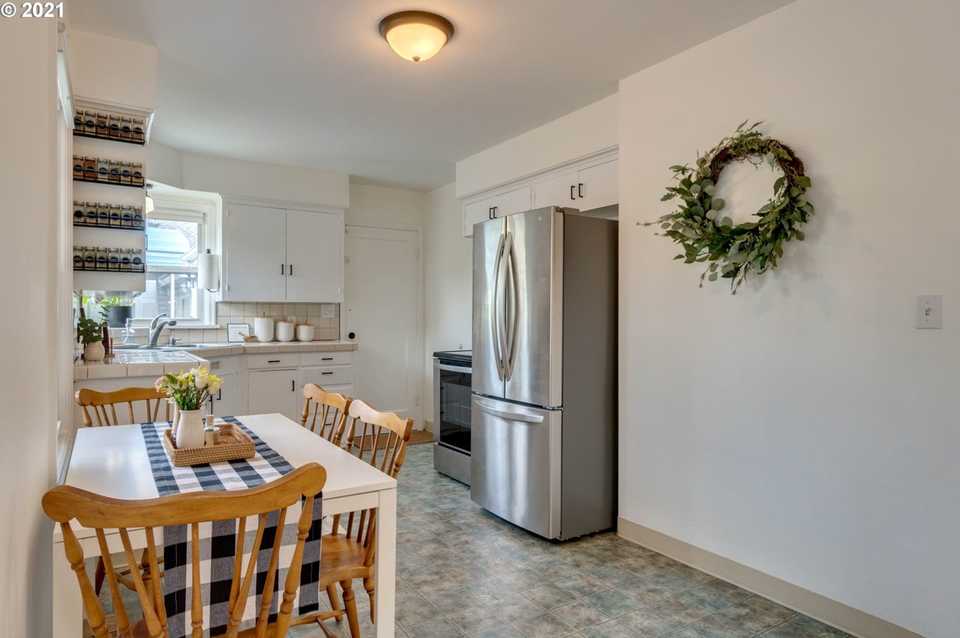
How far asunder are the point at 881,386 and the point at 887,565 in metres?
0.66

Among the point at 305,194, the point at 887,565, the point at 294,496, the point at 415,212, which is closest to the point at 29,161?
the point at 294,496

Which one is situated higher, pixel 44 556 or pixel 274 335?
pixel 274 335

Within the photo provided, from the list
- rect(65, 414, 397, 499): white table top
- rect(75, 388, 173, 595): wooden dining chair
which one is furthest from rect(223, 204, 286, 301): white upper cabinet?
rect(65, 414, 397, 499): white table top

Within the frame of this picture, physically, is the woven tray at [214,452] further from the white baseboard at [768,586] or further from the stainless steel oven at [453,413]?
the stainless steel oven at [453,413]

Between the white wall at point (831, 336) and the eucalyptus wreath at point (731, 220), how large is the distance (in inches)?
2.6

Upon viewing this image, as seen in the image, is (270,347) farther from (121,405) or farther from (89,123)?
(89,123)

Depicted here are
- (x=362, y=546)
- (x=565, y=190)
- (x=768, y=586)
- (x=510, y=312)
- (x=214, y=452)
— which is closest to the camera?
(x=214, y=452)

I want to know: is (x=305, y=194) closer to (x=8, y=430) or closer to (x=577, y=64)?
(x=577, y=64)

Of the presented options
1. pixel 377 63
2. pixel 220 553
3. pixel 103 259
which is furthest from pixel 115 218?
pixel 220 553

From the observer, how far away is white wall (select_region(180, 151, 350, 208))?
4879 millimetres

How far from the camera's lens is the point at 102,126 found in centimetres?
291

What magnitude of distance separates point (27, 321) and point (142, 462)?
2.36 ft

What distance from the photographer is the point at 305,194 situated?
5.36m

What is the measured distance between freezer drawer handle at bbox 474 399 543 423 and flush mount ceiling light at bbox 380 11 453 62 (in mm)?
1908
